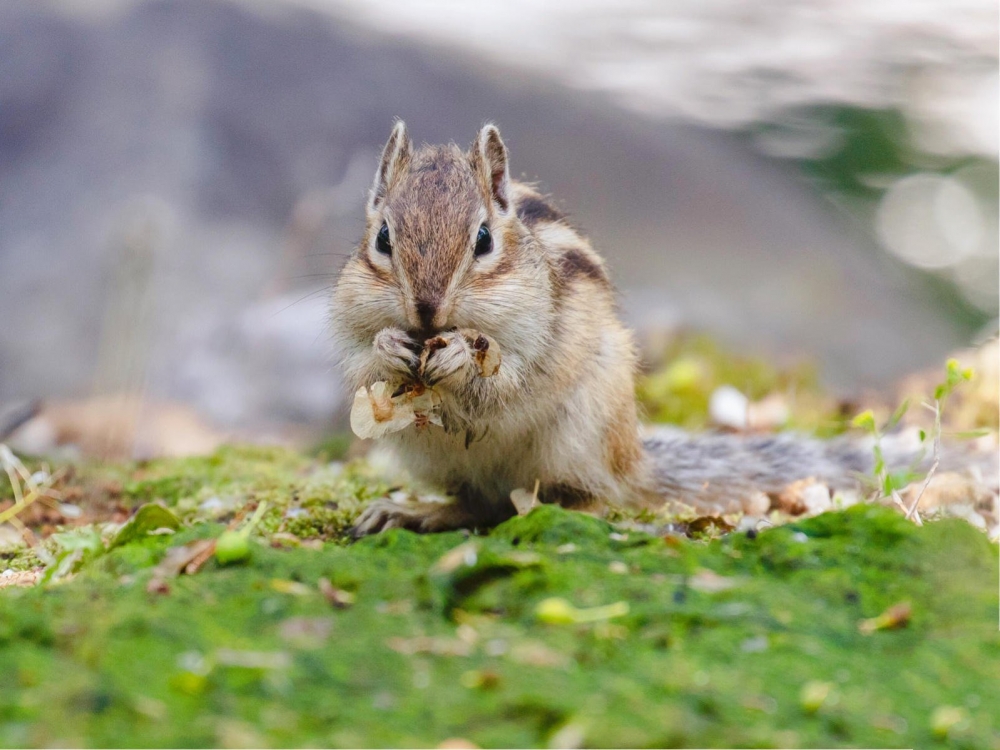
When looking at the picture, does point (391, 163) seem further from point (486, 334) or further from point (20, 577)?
point (20, 577)

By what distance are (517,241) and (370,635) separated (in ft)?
6.73

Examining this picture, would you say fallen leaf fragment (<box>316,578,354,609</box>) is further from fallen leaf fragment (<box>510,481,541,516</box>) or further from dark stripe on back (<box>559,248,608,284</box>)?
dark stripe on back (<box>559,248,608,284</box>)

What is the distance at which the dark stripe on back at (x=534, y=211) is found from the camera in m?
3.96

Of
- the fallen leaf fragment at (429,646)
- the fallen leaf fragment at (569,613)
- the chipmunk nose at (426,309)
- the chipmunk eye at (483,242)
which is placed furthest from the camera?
the chipmunk eye at (483,242)

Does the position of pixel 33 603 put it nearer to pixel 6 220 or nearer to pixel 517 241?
pixel 517 241

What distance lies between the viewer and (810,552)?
2459 mm

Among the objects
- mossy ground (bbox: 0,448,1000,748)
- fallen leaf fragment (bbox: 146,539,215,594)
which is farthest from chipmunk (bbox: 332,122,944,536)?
fallen leaf fragment (bbox: 146,539,215,594)

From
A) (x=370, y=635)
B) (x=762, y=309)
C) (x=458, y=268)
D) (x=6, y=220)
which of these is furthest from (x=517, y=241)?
(x=762, y=309)

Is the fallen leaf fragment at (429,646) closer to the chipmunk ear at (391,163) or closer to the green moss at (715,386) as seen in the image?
the chipmunk ear at (391,163)

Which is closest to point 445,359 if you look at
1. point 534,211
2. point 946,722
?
point 534,211

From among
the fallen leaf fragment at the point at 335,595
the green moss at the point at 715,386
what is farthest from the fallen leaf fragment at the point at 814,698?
the green moss at the point at 715,386

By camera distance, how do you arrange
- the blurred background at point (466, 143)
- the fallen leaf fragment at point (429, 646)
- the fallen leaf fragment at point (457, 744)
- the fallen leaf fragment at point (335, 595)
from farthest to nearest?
1. the blurred background at point (466, 143)
2. the fallen leaf fragment at point (335, 595)
3. the fallen leaf fragment at point (429, 646)
4. the fallen leaf fragment at point (457, 744)

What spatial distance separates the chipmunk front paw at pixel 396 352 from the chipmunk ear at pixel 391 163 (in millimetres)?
662

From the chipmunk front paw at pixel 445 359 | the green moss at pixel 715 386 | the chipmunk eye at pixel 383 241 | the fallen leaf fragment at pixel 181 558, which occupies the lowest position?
the green moss at pixel 715 386
